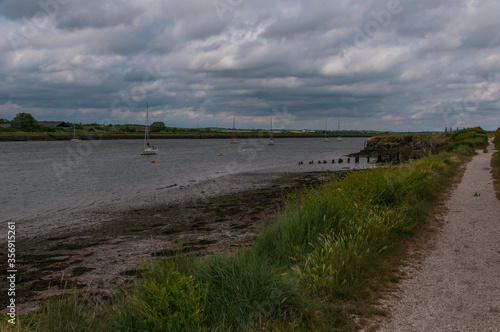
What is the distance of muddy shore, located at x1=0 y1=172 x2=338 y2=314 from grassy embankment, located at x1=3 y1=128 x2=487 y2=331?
72 cm

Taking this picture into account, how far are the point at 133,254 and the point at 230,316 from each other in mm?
6266

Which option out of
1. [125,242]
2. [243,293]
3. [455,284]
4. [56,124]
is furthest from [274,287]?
[56,124]

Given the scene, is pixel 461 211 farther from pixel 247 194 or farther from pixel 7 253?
pixel 7 253

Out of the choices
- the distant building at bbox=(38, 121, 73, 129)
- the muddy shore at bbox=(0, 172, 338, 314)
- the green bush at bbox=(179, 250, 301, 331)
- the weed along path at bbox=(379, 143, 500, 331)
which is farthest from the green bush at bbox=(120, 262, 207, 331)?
Result: the distant building at bbox=(38, 121, 73, 129)

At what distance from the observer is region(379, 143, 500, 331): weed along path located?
4484 millimetres

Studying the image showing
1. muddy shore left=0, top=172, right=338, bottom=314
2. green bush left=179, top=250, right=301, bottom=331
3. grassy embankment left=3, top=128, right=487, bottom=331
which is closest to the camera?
grassy embankment left=3, top=128, right=487, bottom=331

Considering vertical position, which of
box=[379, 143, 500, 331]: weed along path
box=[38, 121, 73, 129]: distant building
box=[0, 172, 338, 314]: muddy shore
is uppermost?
box=[38, 121, 73, 129]: distant building

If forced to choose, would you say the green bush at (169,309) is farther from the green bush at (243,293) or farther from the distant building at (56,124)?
the distant building at (56,124)

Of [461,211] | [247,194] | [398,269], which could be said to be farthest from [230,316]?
[247,194]

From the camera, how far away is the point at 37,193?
2281 cm

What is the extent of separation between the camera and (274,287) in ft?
15.7

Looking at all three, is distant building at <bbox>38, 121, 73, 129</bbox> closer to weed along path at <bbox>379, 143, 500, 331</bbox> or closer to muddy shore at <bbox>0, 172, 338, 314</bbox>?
muddy shore at <bbox>0, 172, 338, 314</bbox>

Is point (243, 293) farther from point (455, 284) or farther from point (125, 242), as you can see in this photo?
point (125, 242)

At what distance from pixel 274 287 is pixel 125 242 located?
25.8 feet
